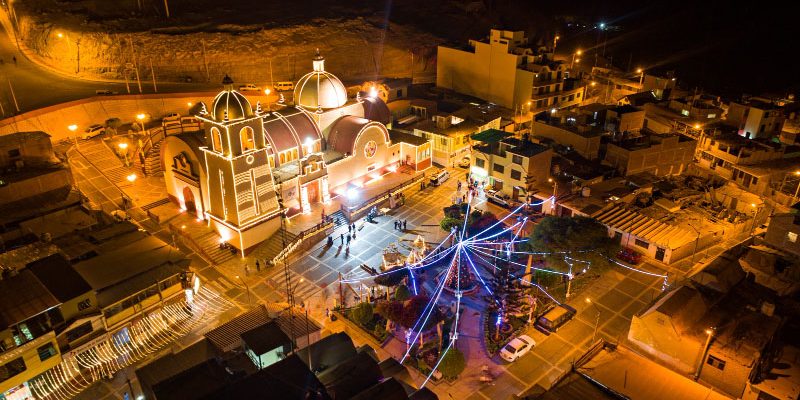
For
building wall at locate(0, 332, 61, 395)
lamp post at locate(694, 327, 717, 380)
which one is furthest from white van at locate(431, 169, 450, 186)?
building wall at locate(0, 332, 61, 395)

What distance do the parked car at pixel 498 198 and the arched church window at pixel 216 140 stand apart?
909 inches

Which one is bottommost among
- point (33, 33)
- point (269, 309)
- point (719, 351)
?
point (269, 309)

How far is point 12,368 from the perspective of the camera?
2786 cm

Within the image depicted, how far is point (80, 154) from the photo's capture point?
53062mm

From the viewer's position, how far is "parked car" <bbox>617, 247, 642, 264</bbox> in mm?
40719

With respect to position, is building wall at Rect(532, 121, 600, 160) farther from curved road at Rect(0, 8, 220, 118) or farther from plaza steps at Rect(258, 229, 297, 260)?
curved road at Rect(0, 8, 220, 118)

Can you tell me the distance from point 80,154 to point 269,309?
3027cm

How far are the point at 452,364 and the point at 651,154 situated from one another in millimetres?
30299

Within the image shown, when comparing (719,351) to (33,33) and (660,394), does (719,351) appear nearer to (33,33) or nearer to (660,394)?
(660,394)

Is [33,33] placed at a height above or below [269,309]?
above

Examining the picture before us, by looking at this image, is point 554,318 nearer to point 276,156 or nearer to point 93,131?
point 276,156

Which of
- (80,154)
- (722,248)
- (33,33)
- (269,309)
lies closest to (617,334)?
(722,248)

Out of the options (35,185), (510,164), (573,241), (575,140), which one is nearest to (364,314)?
(573,241)

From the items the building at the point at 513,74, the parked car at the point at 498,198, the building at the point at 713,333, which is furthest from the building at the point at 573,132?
the building at the point at 713,333
